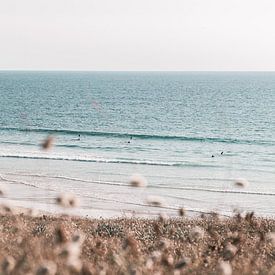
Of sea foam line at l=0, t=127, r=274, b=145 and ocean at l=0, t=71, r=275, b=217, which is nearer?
ocean at l=0, t=71, r=275, b=217

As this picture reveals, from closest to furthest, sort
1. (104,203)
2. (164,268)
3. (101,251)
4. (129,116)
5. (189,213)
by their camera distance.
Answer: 1. (164,268)
2. (101,251)
3. (189,213)
4. (104,203)
5. (129,116)

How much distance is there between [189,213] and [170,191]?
17.8 feet

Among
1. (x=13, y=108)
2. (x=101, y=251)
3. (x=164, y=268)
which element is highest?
(x=164, y=268)

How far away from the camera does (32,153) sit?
158ft

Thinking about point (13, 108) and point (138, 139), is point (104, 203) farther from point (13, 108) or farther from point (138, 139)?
point (13, 108)

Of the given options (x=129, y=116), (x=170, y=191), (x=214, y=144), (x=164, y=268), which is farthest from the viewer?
(x=129, y=116)

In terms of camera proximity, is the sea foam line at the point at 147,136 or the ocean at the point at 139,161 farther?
the sea foam line at the point at 147,136

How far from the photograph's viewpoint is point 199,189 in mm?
33500

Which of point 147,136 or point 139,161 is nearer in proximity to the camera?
point 139,161

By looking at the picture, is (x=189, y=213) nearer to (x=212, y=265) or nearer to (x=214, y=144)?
(x=212, y=265)

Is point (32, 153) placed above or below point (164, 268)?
below

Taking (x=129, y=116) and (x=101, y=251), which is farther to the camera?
(x=129, y=116)

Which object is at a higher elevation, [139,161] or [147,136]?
[139,161]

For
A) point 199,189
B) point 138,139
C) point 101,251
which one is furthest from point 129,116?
point 101,251
